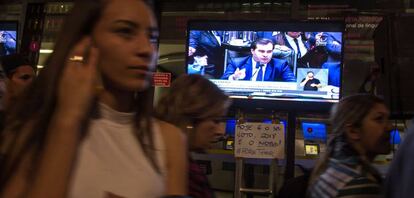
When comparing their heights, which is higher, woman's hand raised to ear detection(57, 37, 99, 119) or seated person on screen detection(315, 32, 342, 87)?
seated person on screen detection(315, 32, 342, 87)

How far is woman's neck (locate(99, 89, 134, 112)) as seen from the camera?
3.81ft

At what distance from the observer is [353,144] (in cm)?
232

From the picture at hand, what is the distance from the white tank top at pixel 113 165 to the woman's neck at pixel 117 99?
15 millimetres

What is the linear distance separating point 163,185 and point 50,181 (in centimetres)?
28

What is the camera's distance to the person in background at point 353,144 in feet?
6.90

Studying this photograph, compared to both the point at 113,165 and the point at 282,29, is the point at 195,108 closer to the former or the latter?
the point at 113,165

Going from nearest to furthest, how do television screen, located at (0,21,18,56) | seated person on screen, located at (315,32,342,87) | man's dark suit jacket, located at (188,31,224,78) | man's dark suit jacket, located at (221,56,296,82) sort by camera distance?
seated person on screen, located at (315,32,342,87) < man's dark suit jacket, located at (221,56,296,82) < man's dark suit jacket, located at (188,31,224,78) < television screen, located at (0,21,18,56)

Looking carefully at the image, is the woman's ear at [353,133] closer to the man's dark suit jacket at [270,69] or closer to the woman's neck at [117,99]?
the woman's neck at [117,99]

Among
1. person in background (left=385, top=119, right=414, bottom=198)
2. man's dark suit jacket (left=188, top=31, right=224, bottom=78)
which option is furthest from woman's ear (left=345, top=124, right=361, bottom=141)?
man's dark suit jacket (left=188, top=31, right=224, bottom=78)

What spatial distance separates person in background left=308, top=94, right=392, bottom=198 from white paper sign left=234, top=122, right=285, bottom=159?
150cm

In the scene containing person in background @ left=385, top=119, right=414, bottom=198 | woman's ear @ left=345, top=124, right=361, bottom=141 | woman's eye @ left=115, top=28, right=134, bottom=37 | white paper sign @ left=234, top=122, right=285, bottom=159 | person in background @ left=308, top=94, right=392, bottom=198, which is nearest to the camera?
woman's eye @ left=115, top=28, right=134, bottom=37

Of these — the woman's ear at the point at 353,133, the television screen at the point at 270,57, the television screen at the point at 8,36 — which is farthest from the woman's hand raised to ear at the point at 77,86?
the television screen at the point at 8,36

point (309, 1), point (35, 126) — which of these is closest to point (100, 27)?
point (35, 126)

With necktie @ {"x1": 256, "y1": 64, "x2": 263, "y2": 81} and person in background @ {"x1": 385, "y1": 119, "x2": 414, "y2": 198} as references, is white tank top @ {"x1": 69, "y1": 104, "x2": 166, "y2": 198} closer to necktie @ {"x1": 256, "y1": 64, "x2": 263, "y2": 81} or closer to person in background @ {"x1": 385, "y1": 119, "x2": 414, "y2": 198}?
person in background @ {"x1": 385, "y1": 119, "x2": 414, "y2": 198}
